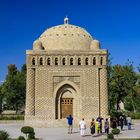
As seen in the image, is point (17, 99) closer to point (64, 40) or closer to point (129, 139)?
point (64, 40)

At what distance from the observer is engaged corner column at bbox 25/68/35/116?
110ft

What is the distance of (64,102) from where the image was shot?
34312mm

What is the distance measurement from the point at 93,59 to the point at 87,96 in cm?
338

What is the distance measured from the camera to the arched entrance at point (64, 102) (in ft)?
112

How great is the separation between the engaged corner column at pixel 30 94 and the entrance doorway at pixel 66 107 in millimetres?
2671

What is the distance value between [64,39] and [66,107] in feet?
20.8

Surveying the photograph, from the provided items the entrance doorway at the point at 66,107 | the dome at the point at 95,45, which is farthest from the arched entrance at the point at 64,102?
the dome at the point at 95,45

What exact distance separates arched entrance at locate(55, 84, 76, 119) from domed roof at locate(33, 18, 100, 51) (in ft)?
12.4

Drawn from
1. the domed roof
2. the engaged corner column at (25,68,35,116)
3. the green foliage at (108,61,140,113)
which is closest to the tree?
the green foliage at (108,61,140,113)

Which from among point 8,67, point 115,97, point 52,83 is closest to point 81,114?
point 52,83

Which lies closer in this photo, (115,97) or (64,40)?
(64,40)

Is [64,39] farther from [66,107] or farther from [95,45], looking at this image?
[66,107]

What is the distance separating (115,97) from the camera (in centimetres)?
5206

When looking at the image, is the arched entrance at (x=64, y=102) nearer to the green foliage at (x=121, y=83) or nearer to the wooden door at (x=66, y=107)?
the wooden door at (x=66, y=107)
